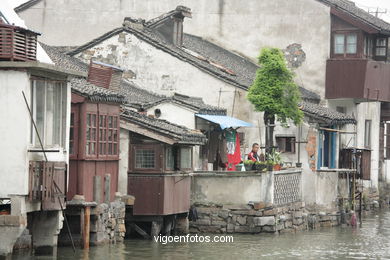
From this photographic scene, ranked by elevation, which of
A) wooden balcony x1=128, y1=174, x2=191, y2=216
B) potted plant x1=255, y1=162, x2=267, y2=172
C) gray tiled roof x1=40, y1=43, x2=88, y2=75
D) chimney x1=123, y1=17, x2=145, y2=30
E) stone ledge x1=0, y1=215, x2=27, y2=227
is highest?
chimney x1=123, y1=17, x2=145, y2=30

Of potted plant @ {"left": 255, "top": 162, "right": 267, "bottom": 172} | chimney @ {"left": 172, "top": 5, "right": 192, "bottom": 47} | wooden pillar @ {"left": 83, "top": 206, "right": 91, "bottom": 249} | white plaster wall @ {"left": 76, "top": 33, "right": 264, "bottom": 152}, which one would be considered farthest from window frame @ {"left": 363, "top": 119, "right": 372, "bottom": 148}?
wooden pillar @ {"left": 83, "top": 206, "right": 91, "bottom": 249}

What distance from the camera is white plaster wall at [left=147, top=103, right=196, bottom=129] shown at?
1618 inches

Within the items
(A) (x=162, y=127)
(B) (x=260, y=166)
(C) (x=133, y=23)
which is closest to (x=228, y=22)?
(C) (x=133, y=23)

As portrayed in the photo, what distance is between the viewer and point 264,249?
35094 millimetres

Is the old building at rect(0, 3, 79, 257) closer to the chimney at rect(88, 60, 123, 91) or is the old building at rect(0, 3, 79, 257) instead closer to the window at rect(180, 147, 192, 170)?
the chimney at rect(88, 60, 123, 91)

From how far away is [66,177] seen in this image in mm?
30266

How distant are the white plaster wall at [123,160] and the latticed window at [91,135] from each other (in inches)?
106

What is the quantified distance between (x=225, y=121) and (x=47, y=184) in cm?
1472

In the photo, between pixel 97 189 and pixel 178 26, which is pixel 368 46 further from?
pixel 97 189

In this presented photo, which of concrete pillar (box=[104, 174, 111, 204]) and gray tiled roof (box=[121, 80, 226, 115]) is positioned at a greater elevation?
gray tiled roof (box=[121, 80, 226, 115])

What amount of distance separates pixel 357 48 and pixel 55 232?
23.8 meters

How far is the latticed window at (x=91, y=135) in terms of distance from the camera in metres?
32.3

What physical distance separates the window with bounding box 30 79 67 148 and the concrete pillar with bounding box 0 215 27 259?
2031mm

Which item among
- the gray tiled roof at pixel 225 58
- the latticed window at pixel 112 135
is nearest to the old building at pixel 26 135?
the latticed window at pixel 112 135
